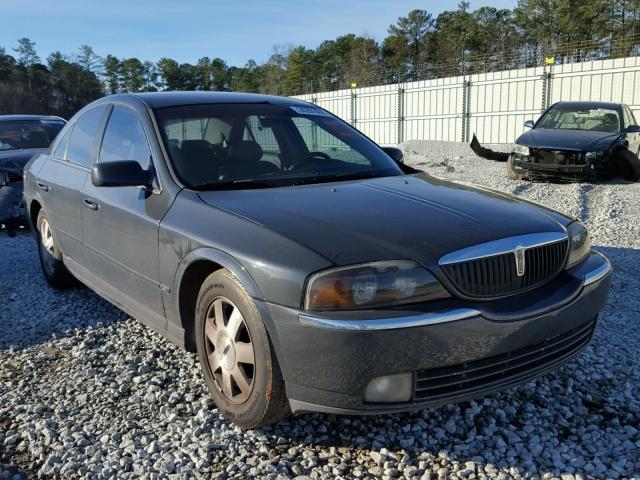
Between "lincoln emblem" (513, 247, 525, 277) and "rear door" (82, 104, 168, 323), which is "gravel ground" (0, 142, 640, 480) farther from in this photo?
"lincoln emblem" (513, 247, 525, 277)

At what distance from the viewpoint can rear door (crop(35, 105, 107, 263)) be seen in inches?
159

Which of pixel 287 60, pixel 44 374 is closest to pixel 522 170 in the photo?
pixel 44 374

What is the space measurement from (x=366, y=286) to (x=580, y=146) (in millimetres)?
9260

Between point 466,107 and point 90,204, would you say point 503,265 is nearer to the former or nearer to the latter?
point 90,204

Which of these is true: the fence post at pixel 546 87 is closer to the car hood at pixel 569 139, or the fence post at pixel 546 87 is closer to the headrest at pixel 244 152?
the car hood at pixel 569 139

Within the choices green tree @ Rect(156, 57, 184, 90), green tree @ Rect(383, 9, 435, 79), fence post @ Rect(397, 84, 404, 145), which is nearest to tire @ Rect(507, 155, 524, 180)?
fence post @ Rect(397, 84, 404, 145)

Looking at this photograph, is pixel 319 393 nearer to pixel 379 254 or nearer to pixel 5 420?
pixel 379 254

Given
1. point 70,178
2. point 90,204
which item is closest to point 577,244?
point 90,204

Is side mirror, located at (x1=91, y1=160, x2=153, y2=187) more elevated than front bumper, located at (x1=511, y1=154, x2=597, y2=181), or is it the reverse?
side mirror, located at (x1=91, y1=160, x2=153, y2=187)

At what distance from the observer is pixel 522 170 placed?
10.7 m

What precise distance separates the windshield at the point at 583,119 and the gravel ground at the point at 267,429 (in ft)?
27.5

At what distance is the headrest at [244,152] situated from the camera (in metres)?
3.34

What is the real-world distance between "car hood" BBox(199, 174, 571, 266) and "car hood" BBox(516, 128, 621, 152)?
788 centimetres

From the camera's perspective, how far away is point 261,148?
3473 mm
